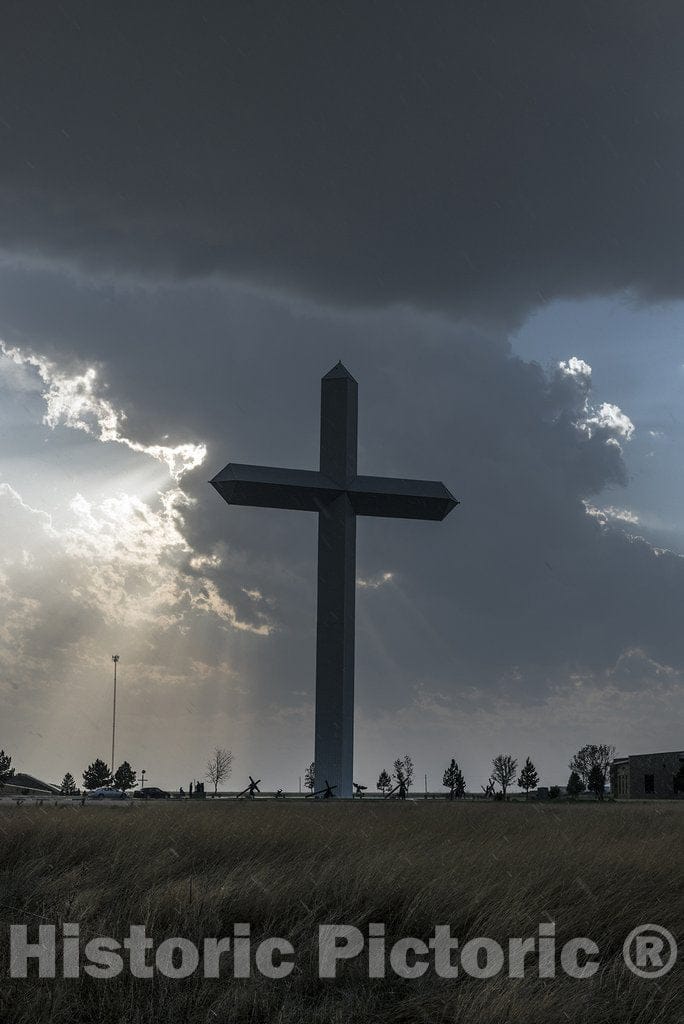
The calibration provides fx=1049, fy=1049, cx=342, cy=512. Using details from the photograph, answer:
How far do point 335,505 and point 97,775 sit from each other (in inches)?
3973

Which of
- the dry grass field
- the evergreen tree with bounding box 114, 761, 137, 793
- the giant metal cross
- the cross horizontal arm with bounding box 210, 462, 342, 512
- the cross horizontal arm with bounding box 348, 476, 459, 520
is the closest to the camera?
the dry grass field

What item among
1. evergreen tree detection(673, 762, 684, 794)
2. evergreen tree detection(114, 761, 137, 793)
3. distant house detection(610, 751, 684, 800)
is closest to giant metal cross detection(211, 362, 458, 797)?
evergreen tree detection(673, 762, 684, 794)

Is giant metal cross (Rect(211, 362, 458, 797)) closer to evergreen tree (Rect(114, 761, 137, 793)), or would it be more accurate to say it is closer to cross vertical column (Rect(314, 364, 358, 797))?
cross vertical column (Rect(314, 364, 358, 797))

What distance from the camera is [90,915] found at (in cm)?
948

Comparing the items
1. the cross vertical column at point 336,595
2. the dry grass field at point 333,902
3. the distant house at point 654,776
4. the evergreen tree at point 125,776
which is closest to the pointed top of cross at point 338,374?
the cross vertical column at point 336,595

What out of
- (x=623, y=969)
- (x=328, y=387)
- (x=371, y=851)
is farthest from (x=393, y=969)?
(x=328, y=387)

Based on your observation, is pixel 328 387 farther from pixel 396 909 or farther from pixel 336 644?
pixel 396 909

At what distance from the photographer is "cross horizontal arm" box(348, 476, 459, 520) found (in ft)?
107

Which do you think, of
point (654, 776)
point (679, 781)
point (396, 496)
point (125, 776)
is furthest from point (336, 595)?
point (125, 776)

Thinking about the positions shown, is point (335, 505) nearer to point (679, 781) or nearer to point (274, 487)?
point (274, 487)

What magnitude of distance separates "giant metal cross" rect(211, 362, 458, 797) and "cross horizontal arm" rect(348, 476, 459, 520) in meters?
0.03

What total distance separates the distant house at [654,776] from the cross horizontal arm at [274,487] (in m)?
63.1

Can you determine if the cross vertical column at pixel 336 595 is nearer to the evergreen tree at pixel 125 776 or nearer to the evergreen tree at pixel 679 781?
the evergreen tree at pixel 679 781

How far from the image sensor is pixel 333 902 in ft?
32.0
